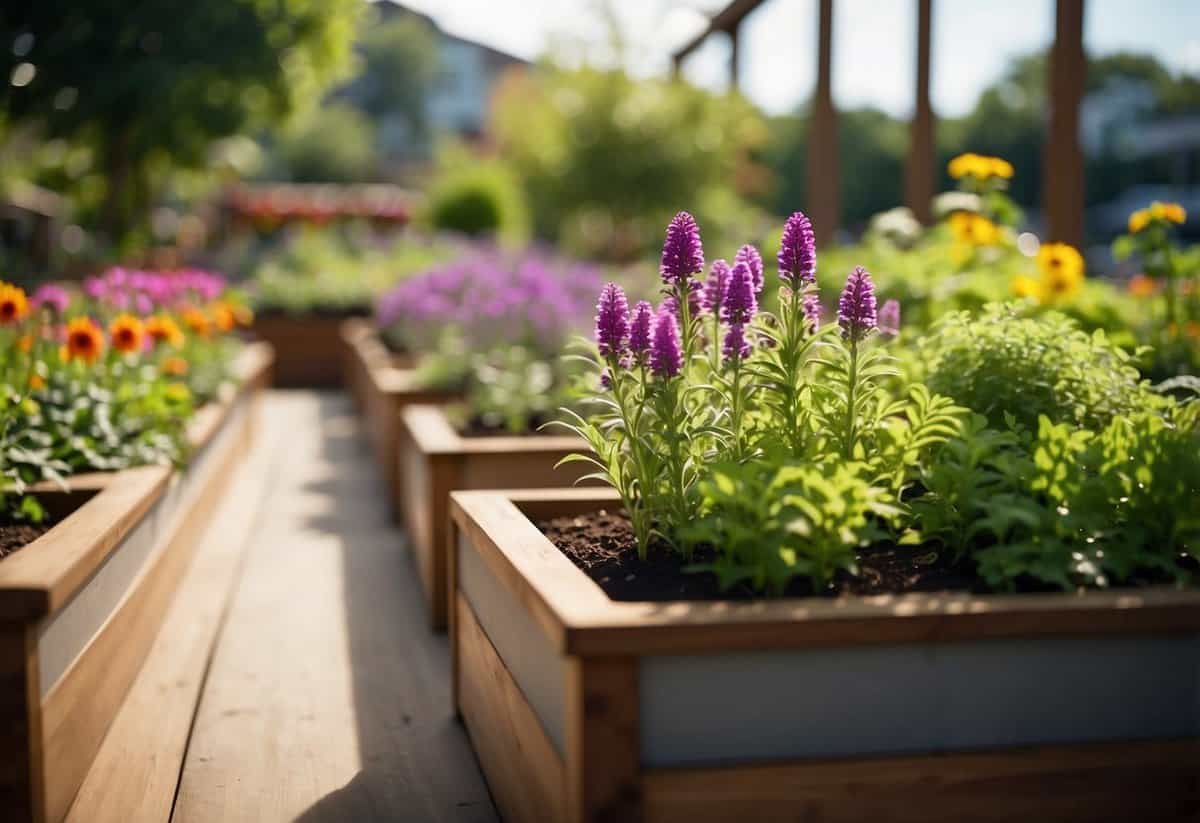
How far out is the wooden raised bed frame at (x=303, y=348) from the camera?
11.9m

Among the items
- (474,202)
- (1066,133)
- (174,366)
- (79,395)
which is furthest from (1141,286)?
(474,202)

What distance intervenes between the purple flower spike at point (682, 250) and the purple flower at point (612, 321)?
4.3 inches

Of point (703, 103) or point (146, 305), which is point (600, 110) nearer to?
point (703, 103)

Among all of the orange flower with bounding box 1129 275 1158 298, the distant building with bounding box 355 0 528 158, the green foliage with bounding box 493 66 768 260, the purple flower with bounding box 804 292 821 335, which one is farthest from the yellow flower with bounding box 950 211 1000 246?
the distant building with bounding box 355 0 528 158

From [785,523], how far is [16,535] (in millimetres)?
1804

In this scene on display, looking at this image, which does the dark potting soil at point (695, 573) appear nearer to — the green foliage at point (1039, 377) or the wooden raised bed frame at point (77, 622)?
the green foliage at point (1039, 377)

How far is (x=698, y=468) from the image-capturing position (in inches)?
89.0

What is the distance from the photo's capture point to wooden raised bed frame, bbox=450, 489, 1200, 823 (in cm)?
173

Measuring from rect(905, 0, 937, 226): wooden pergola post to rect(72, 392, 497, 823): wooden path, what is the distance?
130 inches

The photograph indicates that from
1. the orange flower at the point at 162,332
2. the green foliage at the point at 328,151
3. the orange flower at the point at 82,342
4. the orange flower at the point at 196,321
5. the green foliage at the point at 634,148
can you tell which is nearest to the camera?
the orange flower at the point at 82,342

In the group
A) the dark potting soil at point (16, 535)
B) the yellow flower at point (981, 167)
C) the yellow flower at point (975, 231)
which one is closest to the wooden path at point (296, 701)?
the dark potting soil at point (16, 535)

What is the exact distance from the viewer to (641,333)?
218 centimetres

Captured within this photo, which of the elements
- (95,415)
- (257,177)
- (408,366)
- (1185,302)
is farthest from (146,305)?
(257,177)

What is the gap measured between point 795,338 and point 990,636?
0.70 metres
